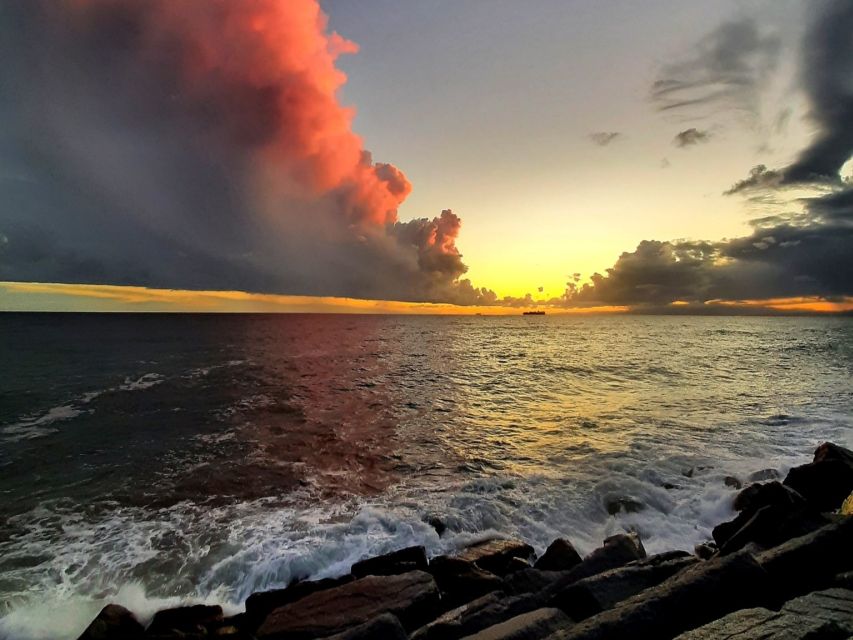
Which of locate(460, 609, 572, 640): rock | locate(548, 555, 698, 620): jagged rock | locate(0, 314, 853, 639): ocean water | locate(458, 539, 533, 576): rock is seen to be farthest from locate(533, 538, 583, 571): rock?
locate(460, 609, 572, 640): rock

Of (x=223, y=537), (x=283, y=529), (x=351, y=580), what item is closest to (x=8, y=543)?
(x=223, y=537)

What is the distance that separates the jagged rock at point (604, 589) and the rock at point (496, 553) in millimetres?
2300

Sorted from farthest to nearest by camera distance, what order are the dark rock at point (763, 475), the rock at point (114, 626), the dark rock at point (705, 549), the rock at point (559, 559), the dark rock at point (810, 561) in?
the dark rock at point (763, 475) < the dark rock at point (705, 549) < the rock at point (559, 559) < the rock at point (114, 626) < the dark rock at point (810, 561)

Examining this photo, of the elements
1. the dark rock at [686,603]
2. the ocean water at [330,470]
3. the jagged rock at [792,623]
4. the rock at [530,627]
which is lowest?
the ocean water at [330,470]

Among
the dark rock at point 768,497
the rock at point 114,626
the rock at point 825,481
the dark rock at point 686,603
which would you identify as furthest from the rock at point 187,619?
the rock at point 825,481

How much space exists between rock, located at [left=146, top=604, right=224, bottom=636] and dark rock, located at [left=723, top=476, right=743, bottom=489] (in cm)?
1409

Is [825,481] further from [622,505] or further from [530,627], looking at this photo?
[530,627]

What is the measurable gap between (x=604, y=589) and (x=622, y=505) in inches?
266

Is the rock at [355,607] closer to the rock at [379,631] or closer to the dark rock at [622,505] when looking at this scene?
the rock at [379,631]

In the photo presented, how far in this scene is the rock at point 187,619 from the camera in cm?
711

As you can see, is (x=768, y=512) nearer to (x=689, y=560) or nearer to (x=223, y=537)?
(x=689, y=560)

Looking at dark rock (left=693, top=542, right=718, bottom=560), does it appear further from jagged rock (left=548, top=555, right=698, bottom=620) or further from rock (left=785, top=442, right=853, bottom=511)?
rock (left=785, top=442, right=853, bottom=511)

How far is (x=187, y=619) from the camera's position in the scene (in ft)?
24.2

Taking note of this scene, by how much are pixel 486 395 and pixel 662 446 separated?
13.5 metres
